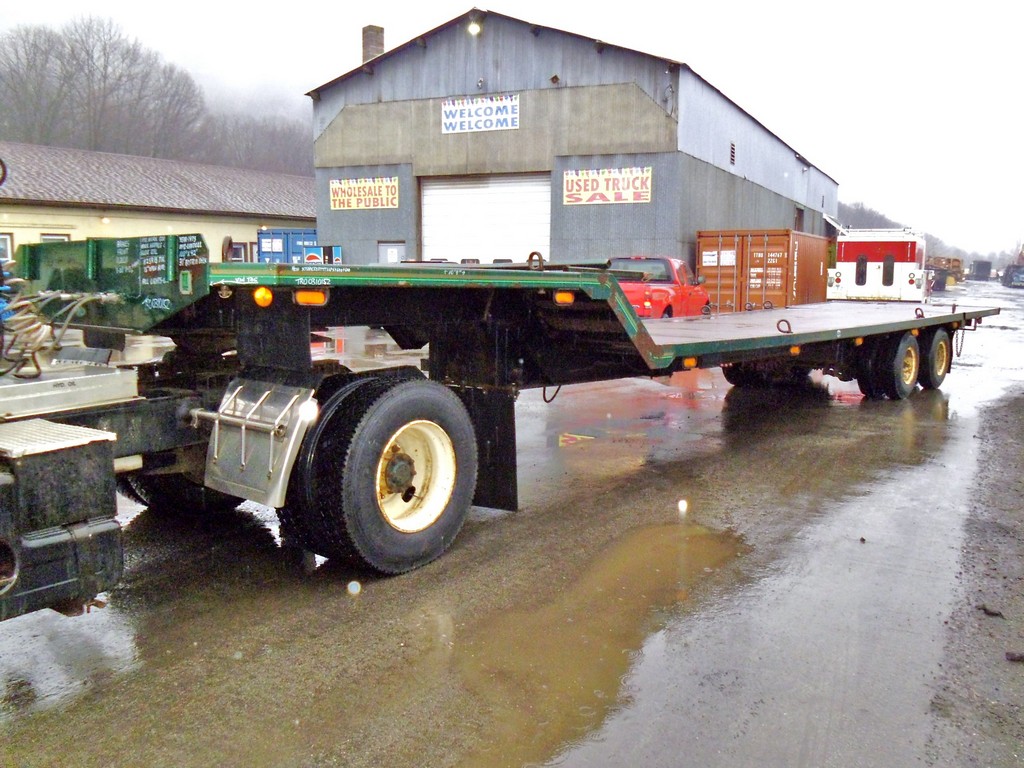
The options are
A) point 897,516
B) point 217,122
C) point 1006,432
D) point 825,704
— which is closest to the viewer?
point 825,704

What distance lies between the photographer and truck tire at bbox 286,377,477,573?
14.7 feet

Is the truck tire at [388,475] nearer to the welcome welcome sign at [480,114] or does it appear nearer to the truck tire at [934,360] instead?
the truck tire at [934,360]

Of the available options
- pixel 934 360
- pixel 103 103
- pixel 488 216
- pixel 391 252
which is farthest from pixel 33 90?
pixel 934 360

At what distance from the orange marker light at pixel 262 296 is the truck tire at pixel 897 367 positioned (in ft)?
30.3

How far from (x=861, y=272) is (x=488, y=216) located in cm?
1148

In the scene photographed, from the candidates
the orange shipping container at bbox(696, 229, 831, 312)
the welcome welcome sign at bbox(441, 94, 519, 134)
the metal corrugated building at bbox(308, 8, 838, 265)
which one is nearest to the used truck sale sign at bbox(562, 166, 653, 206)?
the metal corrugated building at bbox(308, 8, 838, 265)

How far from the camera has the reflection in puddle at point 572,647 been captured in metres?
3.40

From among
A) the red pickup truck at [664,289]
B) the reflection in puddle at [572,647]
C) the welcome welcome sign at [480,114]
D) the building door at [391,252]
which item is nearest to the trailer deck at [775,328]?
the reflection in puddle at [572,647]

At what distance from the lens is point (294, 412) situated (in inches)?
172

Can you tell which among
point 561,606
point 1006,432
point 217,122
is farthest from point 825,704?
point 217,122

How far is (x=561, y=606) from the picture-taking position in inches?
179

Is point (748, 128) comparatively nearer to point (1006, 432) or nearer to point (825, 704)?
point (1006, 432)

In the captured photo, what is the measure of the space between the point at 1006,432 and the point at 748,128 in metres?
23.3

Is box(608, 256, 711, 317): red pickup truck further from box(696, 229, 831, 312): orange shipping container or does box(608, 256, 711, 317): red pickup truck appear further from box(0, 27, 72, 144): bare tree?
box(0, 27, 72, 144): bare tree
